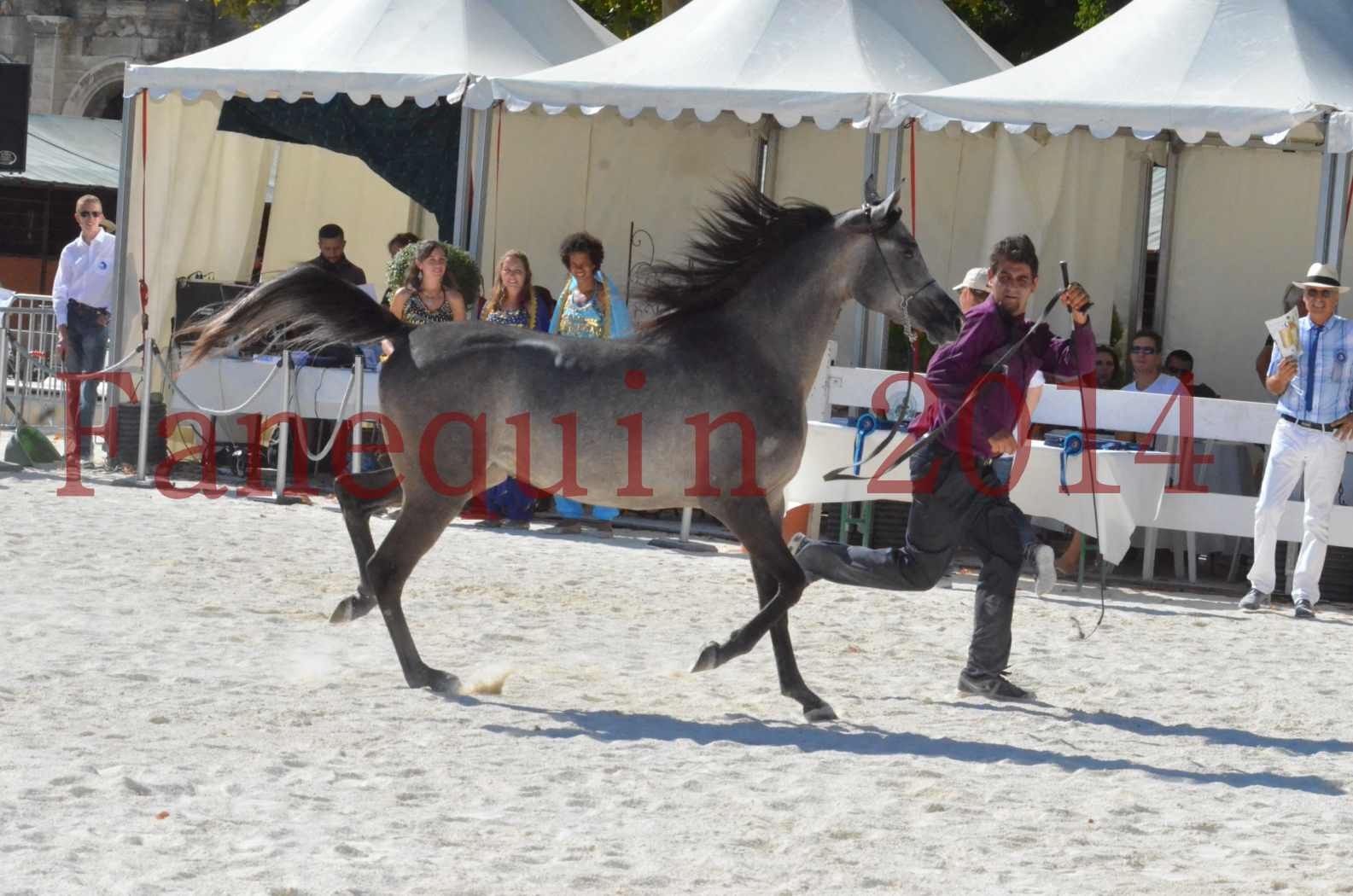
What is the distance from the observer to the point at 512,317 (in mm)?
11266

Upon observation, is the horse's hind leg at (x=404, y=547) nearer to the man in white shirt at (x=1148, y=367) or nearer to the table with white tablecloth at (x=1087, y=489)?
the table with white tablecloth at (x=1087, y=489)

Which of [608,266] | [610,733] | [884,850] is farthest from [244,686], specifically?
[608,266]

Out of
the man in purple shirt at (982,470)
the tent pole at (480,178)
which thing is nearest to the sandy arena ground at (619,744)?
the man in purple shirt at (982,470)

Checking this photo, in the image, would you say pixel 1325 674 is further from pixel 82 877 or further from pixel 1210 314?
pixel 1210 314

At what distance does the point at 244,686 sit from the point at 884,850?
8.35 ft

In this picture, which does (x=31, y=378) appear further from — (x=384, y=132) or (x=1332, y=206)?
(x=1332, y=206)

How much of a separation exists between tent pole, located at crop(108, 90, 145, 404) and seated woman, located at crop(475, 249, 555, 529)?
3105 millimetres

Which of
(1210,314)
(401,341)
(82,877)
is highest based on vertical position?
(1210,314)

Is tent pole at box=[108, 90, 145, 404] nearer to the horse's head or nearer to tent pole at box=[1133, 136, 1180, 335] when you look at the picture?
tent pole at box=[1133, 136, 1180, 335]

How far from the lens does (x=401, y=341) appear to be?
6.88 metres

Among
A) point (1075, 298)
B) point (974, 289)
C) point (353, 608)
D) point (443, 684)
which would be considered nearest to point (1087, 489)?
point (974, 289)

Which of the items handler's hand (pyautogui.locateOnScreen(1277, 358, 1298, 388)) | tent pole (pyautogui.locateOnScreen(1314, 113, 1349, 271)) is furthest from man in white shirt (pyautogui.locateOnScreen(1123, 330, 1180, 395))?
handler's hand (pyautogui.locateOnScreen(1277, 358, 1298, 388))

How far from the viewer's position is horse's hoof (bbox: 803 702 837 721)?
6.39 metres

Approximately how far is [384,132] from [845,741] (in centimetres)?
936
